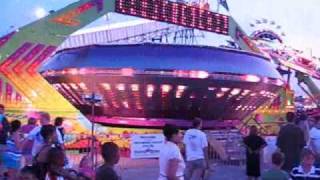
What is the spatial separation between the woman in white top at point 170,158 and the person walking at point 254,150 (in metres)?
4.54

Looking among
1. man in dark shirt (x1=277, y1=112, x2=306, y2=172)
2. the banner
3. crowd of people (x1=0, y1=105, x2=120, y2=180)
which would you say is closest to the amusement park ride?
the banner

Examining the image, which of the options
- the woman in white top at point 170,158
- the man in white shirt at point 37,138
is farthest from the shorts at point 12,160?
the woman in white top at point 170,158

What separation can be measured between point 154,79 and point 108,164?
26.5 m

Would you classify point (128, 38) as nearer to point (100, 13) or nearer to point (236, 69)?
point (236, 69)

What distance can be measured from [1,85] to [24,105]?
1106 mm

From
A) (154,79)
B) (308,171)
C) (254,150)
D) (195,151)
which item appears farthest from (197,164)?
(154,79)

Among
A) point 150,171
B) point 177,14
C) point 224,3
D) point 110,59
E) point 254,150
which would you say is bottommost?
point 150,171

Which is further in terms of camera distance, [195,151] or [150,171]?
[150,171]

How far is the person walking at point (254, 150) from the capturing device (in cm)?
1266

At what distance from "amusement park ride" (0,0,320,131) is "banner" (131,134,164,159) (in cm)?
849

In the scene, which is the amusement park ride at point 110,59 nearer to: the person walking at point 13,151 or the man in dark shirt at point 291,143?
the person walking at point 13,151

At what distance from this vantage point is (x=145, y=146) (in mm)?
15195

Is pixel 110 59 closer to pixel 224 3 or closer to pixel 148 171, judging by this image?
pixel 224 3

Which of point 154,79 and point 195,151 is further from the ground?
point 154,79
